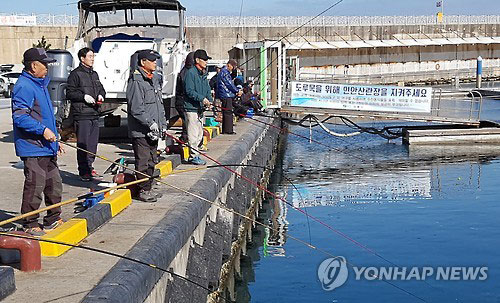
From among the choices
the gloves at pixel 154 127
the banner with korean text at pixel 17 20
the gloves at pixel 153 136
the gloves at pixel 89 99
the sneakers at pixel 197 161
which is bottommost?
the sneakers at pixel 197 161

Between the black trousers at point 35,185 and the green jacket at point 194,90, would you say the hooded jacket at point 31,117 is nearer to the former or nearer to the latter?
the black trousers at point 35,185

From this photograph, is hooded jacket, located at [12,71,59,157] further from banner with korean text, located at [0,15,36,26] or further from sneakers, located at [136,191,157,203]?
banner with korean text, located at [0,15,36,26]

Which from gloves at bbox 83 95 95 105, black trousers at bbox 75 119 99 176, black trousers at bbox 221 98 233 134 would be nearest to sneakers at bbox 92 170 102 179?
black trousers at bbox 75 119 99 176

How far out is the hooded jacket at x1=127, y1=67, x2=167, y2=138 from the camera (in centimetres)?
791

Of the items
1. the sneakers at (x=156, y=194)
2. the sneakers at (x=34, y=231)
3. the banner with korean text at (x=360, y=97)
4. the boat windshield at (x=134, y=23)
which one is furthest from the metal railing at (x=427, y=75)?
the sneakers at (x=34, y=231)

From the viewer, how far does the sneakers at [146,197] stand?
793 centimetres

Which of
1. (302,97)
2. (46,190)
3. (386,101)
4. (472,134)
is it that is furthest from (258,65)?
(46,190)

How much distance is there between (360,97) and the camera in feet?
71.9

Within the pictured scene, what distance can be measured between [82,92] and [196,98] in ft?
5.39

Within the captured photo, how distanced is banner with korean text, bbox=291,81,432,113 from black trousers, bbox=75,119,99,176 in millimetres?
12328

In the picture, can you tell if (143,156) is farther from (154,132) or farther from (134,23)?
(134,23)

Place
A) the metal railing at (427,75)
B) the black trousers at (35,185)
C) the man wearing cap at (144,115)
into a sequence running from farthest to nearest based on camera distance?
the metal railing at (427,75), the man wearing cap at (144,115), the black trousers at (35,185)

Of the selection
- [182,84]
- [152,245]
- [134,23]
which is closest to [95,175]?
[182,84]

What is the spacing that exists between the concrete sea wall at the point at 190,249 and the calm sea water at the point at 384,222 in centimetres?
74
